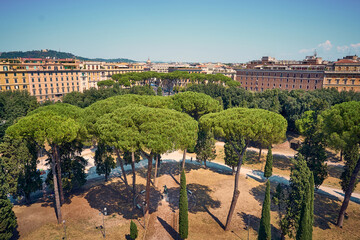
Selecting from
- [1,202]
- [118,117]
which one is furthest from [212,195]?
[1,202]

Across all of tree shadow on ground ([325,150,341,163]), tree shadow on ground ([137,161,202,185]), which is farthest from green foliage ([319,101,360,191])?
tree shadow on ground ([137,161,202,185])

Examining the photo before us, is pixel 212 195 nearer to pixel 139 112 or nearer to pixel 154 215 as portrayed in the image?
pixel 154 215

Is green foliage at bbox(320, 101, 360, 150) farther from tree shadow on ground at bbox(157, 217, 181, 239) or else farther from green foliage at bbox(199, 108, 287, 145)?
tree shadow on ground at bbox(157, 217, 181, 239)

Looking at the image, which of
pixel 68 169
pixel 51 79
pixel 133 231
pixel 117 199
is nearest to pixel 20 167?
pixel 68 169

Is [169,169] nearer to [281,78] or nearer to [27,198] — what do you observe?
[27,198]

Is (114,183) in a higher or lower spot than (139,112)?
lower

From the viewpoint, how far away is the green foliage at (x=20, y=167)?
24641 mm

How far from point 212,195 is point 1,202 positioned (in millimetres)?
20632

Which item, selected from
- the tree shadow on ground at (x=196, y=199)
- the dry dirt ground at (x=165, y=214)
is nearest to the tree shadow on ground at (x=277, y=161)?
the dry dirt ground at (x=165, y=214)

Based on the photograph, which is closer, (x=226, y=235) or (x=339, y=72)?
(x=226, y=235)

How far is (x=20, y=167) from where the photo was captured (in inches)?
994

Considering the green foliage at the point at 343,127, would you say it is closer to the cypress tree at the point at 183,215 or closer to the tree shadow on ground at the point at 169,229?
the cypress tree at the point at 183,215

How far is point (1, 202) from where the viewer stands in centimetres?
1905

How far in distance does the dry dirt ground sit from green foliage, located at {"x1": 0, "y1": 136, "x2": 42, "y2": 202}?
2159 millimetres
